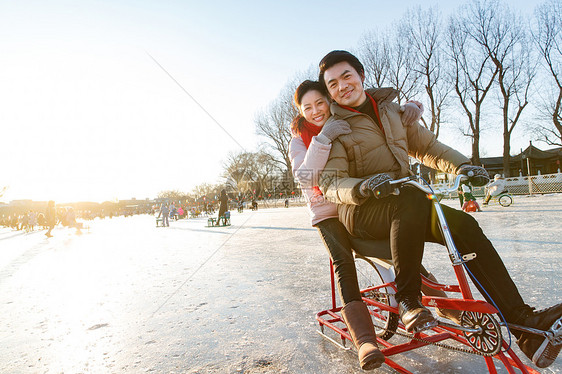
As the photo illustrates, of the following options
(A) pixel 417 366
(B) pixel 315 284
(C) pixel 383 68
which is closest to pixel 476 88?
(C) pixel 383 68

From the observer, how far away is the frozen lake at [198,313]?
2.16 meters

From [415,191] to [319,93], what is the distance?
39.6 inches

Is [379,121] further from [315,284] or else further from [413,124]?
[315,284]

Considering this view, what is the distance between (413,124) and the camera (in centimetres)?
222

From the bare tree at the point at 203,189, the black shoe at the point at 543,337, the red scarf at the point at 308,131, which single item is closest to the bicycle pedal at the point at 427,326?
the black shoe at the point at 543,337

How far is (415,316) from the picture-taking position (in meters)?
1.61

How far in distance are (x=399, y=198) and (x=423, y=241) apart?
244 millimetres

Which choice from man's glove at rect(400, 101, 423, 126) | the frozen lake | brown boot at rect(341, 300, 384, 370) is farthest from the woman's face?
the frozen lake

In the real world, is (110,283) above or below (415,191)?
below

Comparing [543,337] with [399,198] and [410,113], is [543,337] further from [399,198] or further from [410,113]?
[410,113]

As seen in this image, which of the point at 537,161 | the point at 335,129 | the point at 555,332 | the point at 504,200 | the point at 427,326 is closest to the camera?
the point at 555,332

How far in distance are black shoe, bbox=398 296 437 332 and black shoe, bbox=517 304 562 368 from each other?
0.39 m

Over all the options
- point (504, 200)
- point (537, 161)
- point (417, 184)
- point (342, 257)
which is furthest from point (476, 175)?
point (537, 161)

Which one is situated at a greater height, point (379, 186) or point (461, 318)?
point (379, 186)
